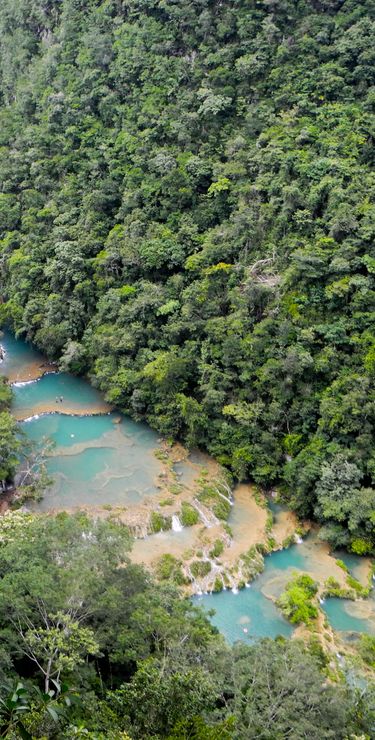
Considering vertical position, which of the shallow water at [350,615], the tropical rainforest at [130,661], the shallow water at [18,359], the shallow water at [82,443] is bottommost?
the shallow water at [350,615]

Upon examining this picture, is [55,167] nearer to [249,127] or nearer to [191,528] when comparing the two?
[249,127]

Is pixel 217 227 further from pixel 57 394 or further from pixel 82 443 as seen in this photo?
pixel 82 443

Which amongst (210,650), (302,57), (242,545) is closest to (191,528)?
(242,545)

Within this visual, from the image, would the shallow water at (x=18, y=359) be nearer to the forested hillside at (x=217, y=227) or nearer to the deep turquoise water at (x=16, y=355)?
the deep turquoise water at (x=16, y=355)


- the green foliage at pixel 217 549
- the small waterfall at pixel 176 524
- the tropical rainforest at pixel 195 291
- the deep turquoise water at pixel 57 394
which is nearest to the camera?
the tropical rainforest at pixel 195 291

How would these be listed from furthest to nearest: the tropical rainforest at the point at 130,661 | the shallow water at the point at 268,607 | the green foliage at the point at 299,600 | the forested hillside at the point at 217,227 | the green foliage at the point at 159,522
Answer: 1. the forested hillside at the point at 217,227
2. the green foliage at the point at 159,522
3. the green foliage at the point at 299,600
4. the shallow water at the point at 268,607
5. the tropical rainforest at the point at 130,661

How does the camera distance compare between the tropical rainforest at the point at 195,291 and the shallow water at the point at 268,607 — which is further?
the shallow water at the point at 268,607

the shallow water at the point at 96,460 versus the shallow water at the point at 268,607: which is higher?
the shallow water at the point at 96,460

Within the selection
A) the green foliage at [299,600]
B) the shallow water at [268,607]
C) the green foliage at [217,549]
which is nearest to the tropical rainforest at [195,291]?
the shallow water at [268,607]
